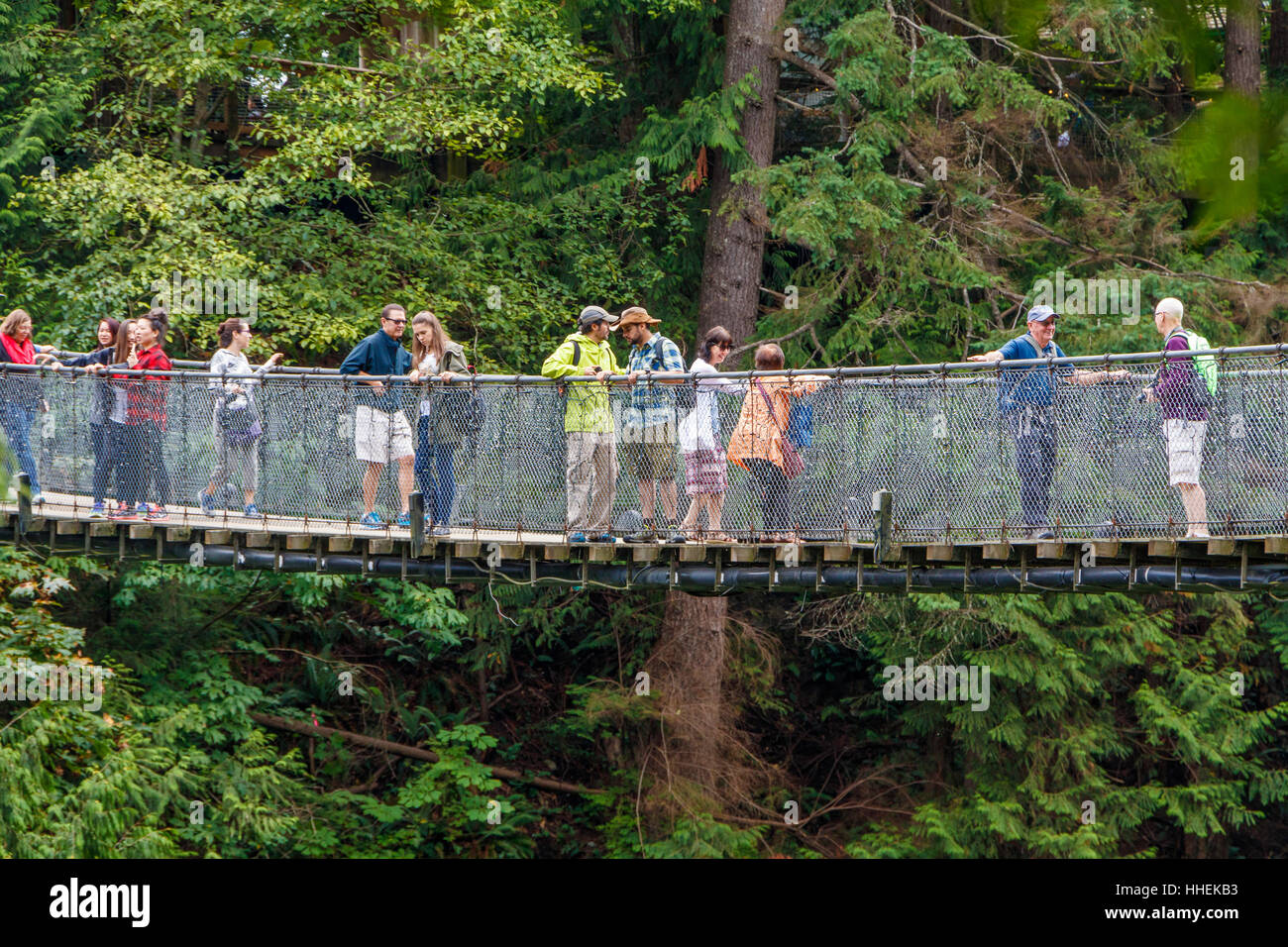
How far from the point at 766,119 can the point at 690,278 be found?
6.04ft

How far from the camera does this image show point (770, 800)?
1534 cm

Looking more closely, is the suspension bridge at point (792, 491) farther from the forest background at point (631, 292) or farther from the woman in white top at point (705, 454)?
the forest background at point (631, 292)

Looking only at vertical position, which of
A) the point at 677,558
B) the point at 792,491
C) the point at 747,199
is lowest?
the point at 677,558

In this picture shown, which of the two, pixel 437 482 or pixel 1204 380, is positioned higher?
pixel 1204 380

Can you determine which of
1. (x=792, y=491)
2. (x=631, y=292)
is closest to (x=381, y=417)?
(x=792, y=491)

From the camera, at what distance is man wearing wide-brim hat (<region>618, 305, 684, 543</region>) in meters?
7.61

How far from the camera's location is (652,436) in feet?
Answer: 25.0

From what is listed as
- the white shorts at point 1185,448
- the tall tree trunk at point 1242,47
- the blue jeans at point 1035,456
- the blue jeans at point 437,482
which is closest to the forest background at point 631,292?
the blue jeans at point 437,482

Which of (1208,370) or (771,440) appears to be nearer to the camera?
(1208,370)

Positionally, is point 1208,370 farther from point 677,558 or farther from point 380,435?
point 380,435

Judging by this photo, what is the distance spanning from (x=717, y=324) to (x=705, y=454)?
7.23m

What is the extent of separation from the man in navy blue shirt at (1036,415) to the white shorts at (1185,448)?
383 millimetres

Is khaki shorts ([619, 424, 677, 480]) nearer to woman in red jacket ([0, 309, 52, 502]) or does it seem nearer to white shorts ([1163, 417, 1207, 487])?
white shorts ([1163, 417, 1207, 487])

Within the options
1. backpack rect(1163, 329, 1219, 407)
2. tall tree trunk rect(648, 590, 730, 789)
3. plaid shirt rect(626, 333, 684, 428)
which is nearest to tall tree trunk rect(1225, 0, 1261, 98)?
backpack rect(1163, 329, 1219, 407)
